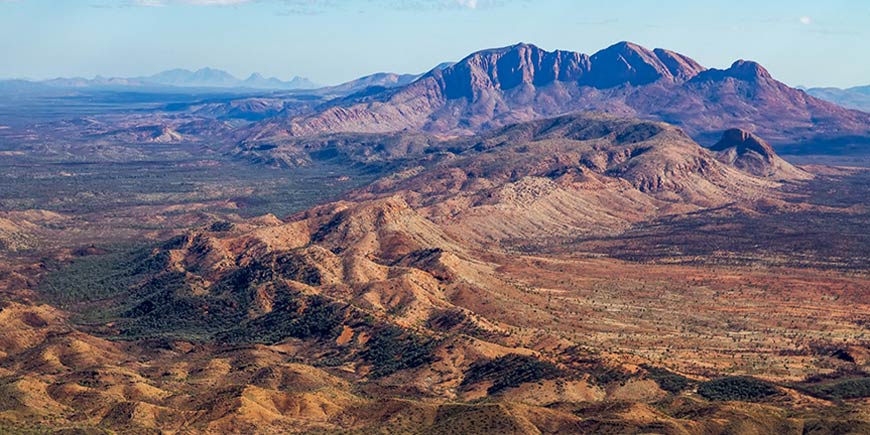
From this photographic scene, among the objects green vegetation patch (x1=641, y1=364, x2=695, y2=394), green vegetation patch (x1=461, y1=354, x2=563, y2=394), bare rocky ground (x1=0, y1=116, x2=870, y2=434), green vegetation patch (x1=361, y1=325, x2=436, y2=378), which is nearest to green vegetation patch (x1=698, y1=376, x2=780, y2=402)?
bare rocky ground (x1=0, y1=116, x2=870, y2=434)

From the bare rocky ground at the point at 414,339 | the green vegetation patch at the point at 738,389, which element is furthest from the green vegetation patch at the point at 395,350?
the green vegetation patch at the point at 738,389

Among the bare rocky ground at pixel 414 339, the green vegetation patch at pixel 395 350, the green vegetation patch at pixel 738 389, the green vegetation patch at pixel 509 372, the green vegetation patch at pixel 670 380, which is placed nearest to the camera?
the bare rocky ground at pixel 414 339

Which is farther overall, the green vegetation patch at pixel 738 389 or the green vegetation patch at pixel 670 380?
the green vegetation patch at pixel 670 380

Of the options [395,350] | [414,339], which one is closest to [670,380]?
[414,339]

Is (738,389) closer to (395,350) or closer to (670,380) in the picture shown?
(670,380)

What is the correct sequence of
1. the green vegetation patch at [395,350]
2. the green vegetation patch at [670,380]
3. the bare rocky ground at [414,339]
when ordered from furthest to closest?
1. the green vegetation patch at [395,350]
2. the green vegetation patch at [670,380]
3. the bare rocky ground at [414,339]

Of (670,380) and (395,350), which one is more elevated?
(670,380)

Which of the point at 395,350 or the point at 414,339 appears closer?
the point at 395,350

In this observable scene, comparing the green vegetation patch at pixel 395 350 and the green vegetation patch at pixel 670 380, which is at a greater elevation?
the green vegetation patch at pixel 670 380

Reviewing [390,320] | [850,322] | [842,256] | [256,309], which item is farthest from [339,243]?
[842,256]

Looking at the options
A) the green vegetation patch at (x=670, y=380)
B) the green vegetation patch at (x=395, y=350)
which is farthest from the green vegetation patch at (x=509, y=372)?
the green vegetation patch at (x=670, y=380)

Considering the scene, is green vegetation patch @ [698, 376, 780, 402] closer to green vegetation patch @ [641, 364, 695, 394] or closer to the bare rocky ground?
the bare rocky ground

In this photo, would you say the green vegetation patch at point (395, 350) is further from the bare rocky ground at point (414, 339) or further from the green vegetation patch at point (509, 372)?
the green vegetation patch at point (509, 372)
